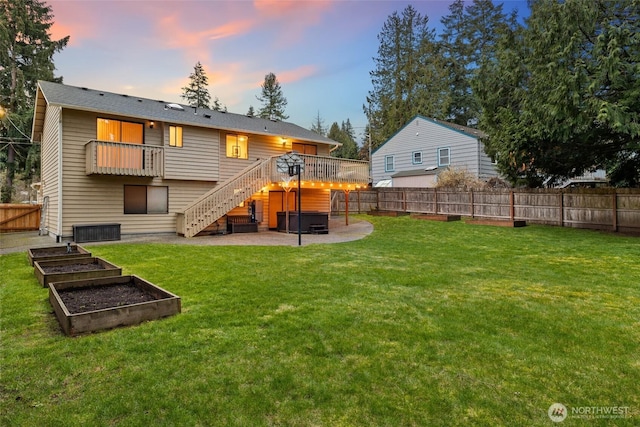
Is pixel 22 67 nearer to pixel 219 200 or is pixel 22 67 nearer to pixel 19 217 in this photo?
pixel 19 217

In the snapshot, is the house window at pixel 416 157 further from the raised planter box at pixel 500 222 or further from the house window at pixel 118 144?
the house window at pixel 118 144

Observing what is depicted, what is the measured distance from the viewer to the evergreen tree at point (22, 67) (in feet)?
74.0

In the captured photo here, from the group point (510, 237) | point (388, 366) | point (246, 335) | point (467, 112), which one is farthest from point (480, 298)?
point (467, 112)

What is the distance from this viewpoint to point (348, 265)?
7.63 m

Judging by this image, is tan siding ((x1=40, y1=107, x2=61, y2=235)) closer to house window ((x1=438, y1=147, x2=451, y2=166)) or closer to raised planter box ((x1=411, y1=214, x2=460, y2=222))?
raised planter box ((x1=411, y1=214, x2=460, y2=222))

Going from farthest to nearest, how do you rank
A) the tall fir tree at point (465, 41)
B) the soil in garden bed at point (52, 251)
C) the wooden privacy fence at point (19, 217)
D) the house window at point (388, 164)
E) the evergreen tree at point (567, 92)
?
the tall fir tree at point (465, 41)
the house window at point (388, 164)
the wooden privacy fence at point (19, 217)
the evergreen tree at point (567, 92)
the soil in garden bed at point (52, 251)

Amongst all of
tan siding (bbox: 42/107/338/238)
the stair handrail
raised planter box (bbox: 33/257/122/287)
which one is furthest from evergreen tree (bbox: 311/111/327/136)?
raised planter box (bbox: 33/257/122/287)

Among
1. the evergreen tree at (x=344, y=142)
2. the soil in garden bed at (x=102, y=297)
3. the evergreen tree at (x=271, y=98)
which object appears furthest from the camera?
the evergreen tree at (x=344, y=142)

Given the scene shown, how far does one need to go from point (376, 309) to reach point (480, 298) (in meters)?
1.73

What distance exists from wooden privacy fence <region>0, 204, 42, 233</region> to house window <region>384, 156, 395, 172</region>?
22.0 metres

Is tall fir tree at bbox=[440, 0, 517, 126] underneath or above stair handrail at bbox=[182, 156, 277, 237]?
above

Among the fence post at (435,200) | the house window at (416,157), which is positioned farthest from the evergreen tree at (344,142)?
the fence post at (435,200)

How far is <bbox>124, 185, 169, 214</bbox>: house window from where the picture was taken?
13.2 metres

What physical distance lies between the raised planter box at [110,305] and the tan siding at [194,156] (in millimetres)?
9017
